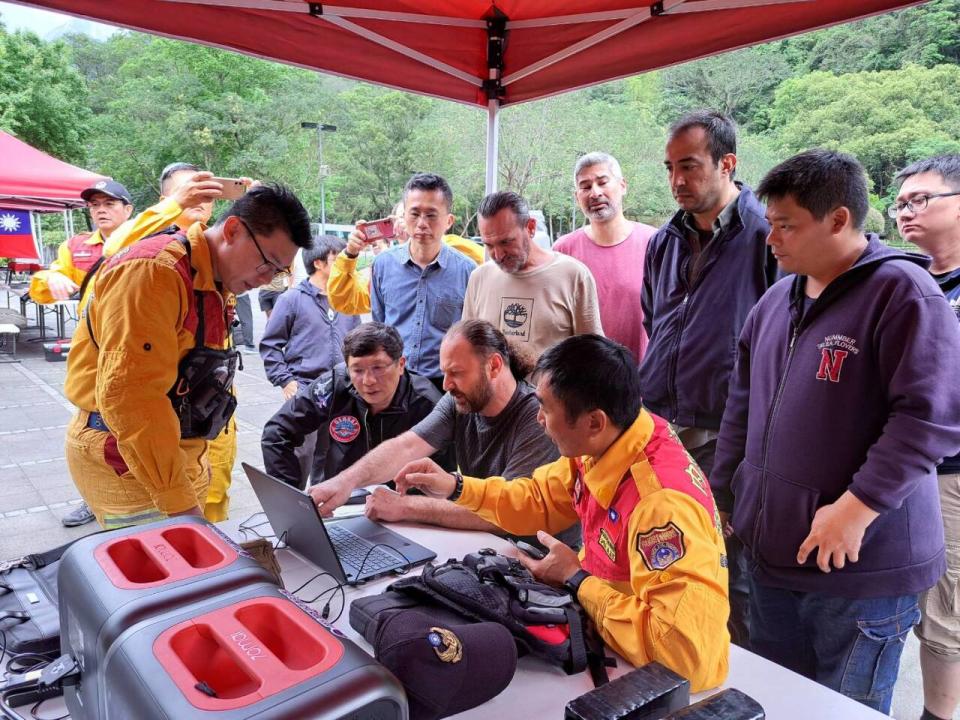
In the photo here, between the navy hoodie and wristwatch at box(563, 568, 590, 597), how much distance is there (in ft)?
1.68

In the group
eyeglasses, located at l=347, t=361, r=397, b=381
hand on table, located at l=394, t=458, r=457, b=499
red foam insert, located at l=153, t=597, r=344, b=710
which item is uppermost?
eyeglasses, located at l=347, t=361, r=397, b=381

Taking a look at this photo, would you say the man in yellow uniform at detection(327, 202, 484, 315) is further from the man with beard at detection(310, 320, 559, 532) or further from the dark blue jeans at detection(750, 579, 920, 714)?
the dark blue jeans at detection(750, 579, 920, 714)

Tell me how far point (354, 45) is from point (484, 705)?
2648mm

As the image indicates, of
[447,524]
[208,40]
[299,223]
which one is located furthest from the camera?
[208,40]

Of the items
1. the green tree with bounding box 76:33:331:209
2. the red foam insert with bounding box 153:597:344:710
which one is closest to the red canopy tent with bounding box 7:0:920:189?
the red foam insert with bounding box 153:597:344:710

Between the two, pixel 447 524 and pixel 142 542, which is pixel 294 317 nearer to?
pixel 447 524

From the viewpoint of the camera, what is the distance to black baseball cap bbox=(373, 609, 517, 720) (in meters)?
0.92

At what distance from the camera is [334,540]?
172 centimetres

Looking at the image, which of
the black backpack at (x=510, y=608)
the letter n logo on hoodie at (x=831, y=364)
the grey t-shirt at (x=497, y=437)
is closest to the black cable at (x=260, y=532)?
the black backpack at (x=510, y=608)

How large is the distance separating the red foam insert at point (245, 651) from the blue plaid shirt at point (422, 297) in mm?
2020

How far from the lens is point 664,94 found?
19594 mm

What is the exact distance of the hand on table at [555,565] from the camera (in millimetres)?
1419

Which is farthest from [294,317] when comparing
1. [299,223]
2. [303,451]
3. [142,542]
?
[142,542]

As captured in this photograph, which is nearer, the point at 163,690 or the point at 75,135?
the point at 163,690
